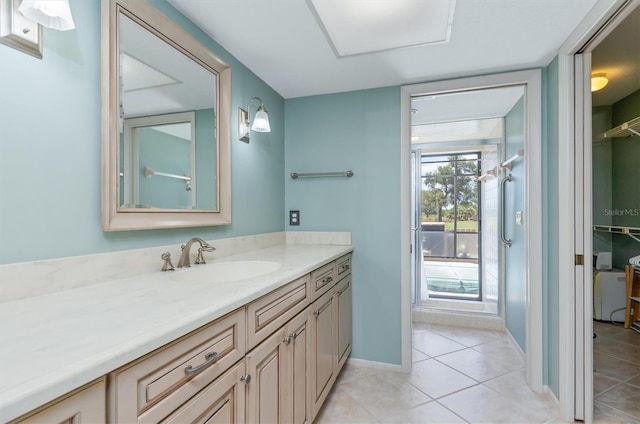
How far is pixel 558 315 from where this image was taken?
6.07ft

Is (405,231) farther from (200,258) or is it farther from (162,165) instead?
(162,165)

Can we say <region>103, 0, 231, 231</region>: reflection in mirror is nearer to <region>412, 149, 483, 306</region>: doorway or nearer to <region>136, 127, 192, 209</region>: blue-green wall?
<region>136, 127, 192, 209</region>: blue-green wall

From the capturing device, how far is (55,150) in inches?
39.9

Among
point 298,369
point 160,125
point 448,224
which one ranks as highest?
point 160,125

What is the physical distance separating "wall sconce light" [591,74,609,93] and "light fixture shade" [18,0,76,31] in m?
3.48

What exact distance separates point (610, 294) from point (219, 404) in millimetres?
3895

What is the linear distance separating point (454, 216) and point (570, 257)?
2.08 m

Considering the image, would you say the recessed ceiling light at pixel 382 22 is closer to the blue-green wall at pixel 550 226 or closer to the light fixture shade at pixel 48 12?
the blue-green wall at pixel 550 226

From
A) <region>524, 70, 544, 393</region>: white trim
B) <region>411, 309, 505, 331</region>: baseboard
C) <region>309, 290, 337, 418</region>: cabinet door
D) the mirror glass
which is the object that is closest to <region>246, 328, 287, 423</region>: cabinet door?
<region>309, 290, 337, 418</region>: cabinet door

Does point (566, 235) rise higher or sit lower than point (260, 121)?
lower

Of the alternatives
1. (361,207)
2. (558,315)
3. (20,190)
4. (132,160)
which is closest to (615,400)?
(558,315)

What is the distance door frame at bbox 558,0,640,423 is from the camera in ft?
5.63

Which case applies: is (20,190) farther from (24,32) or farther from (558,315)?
(558,315)

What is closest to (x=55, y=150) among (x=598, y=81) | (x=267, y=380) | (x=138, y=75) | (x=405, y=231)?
(x=138, y=75)
